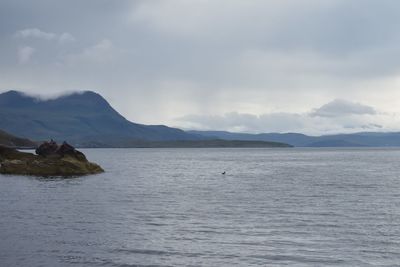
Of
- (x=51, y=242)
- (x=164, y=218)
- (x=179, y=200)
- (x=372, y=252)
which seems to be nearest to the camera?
(x=372, y=252)

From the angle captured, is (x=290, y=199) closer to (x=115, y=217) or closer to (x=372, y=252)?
(x=115, y=217)

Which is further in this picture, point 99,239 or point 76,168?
point 76,168

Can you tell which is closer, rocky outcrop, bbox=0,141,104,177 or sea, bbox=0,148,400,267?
sea, bbox=0,148,400,267

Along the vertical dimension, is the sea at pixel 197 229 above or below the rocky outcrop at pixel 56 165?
below

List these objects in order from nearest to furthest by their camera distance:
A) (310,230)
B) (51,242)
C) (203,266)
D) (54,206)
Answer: (203,266), (51,242), (310,230), (54,206)

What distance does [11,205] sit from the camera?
48531 mm

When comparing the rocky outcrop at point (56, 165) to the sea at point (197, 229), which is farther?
the rocky outcrop at point (56, 165)

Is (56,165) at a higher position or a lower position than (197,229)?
Result: higher

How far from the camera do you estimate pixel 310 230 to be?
35.3 m

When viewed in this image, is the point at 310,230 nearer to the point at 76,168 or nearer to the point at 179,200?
the point at 179,200

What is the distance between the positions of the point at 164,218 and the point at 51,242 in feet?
39.5

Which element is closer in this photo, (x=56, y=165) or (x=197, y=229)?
(x=197, y=229)

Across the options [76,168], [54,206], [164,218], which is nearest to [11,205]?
[54,206]

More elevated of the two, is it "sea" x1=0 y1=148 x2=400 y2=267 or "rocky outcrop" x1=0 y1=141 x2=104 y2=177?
"rocky outcrop" x1=0 y1=141 x2=104 y2=177
